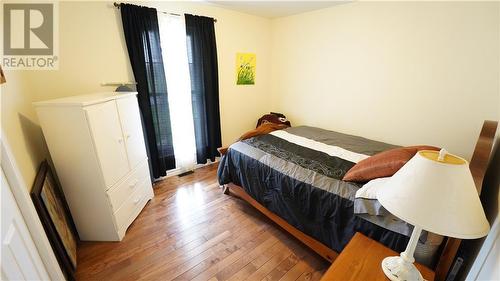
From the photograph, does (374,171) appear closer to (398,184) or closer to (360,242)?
(360,242)

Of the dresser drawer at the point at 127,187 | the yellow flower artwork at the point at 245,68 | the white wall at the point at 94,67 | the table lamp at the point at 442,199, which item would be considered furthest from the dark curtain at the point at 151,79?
the table lamp at the point at 442,199

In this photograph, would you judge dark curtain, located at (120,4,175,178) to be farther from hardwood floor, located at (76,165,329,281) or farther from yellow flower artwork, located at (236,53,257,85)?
yellow flower artwork, located at (236,53,257,85)

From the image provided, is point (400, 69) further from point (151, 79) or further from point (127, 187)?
point (127, 187)

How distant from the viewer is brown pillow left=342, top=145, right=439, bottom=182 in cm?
130

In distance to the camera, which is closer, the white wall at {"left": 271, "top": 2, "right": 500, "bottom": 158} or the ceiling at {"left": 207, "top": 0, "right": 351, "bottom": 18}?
the white wall at {"left": 271, "top": 2, "right": 500, "bottom": 158}

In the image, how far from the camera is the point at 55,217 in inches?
56.3

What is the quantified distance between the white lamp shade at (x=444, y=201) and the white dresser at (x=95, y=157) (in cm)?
195

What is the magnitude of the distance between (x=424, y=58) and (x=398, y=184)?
2010mm

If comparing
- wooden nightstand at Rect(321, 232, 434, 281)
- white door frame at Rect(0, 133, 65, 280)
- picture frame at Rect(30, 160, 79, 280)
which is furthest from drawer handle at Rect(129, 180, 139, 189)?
wooden nightstand at Rect(321, 232, 434, 281)

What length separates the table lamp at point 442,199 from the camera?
647 millimetres

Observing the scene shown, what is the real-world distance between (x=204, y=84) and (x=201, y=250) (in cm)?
207

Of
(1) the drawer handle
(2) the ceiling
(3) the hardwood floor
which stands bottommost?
(3) the hardwood floor

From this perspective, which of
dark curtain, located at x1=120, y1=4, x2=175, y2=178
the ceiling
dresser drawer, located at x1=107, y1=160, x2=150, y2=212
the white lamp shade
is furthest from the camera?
the ceiling

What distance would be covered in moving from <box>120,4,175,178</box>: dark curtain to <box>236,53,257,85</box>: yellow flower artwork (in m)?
1.19
